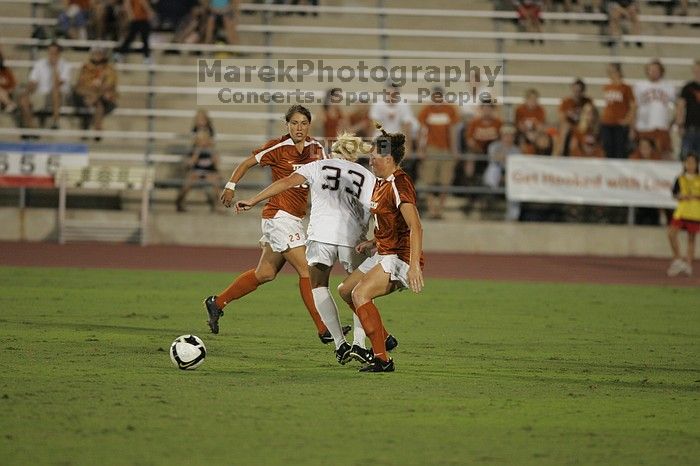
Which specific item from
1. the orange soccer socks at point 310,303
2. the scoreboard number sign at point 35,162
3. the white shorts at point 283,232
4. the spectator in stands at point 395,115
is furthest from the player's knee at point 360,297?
the scoreboard number sign at point 35,162

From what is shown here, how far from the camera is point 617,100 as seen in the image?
24.4m

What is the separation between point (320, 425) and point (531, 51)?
21084 mm

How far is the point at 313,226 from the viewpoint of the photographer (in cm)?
1094

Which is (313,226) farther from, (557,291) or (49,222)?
(49,222)

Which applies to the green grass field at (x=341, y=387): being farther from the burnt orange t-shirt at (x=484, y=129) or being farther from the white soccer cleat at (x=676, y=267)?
the burnt orange t-shirt at (x=484, y=129)

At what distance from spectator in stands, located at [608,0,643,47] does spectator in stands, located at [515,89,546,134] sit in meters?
4.23

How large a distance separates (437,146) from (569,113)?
2.53m

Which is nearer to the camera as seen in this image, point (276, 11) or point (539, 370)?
point (539, 370)

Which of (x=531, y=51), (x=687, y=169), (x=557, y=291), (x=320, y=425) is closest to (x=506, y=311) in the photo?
(x=557, y=291)

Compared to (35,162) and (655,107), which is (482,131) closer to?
(655,107)

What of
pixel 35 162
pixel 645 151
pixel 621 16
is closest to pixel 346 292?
pixel 35 162

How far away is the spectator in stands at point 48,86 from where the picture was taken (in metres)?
25.3

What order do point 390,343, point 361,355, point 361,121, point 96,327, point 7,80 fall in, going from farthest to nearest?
point 7,80 < point 361,121 < point 96,327 < point 390,343 < point 361,355

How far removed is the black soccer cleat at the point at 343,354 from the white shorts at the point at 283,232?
1945 mm
